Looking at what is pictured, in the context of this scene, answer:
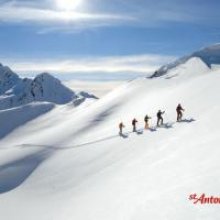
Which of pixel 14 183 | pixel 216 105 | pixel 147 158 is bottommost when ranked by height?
pixel 14 183

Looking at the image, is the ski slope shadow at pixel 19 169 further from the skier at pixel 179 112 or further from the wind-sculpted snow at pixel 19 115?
the wind-sculpted snow at pixel 19 115

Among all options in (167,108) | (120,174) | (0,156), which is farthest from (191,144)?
(0,156)

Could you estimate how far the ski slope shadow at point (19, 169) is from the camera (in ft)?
163

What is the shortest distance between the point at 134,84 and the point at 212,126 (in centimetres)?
6311

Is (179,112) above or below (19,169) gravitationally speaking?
above

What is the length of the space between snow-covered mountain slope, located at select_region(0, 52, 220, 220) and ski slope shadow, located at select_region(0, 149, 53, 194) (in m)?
0.11

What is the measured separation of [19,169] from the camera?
53.7 meters

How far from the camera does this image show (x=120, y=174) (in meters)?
37.0

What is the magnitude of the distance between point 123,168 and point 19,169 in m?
19.2

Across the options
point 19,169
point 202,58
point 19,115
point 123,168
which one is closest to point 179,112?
point 123,168

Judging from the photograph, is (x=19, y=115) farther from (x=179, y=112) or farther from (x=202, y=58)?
(x=179, y=112)

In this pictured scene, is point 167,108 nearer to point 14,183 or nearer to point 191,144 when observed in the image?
point 14,183

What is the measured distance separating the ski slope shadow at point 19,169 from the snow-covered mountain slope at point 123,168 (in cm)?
11

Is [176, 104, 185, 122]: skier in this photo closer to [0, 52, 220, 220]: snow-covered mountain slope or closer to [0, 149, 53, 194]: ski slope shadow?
[0, 52, 220, 220]: snow-covered mountain slope
